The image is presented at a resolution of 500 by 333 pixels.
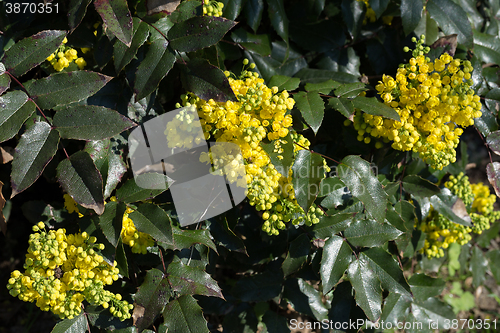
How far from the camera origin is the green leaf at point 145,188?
1424 mm

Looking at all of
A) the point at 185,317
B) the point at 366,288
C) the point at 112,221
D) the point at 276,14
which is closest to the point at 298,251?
the point at 366,288

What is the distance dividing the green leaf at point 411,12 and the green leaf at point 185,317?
5.07ft

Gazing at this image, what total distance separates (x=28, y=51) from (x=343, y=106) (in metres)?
1.25

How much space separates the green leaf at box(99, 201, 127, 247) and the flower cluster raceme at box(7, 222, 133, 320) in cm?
6

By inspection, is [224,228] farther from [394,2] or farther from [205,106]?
[394,2]

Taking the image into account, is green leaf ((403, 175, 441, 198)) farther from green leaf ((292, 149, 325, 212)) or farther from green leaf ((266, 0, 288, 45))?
green leaf ((266, 0, 288, 45))

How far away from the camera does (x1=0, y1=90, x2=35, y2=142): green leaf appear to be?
49.3 inches

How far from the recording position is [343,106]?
1.53m

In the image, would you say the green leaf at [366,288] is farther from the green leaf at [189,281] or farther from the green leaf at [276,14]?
the green leaf at [276,14]

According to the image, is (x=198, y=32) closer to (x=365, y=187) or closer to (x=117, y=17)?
(x=117, y=17)

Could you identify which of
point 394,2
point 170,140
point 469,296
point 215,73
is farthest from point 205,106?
point 469,296

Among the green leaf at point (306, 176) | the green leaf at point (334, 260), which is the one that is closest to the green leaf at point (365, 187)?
the green leaf at point (306, 176)

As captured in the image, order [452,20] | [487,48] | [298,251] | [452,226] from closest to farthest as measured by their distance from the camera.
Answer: [298,251] → [452,20] → [487,48] → [452,226]

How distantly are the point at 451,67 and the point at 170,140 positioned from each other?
3.90ft
